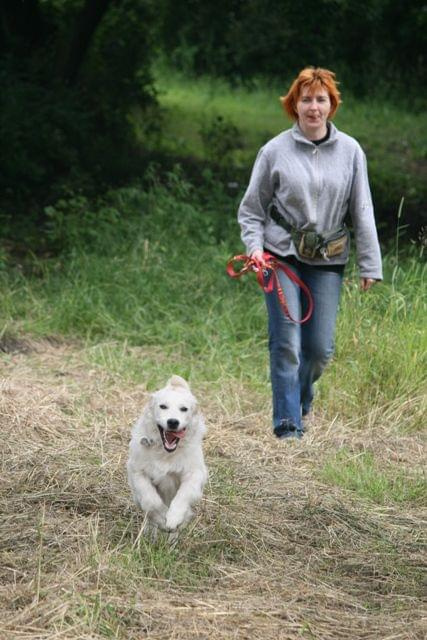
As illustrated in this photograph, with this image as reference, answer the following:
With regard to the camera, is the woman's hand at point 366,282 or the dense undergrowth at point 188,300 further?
the dense undergrowth at point 188,300

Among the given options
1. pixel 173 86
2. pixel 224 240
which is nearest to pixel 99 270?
pixel 224 240

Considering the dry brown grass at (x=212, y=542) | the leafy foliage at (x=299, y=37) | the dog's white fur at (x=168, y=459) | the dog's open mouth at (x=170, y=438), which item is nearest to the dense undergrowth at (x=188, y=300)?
the dry brown grass at (x=212, y=542)

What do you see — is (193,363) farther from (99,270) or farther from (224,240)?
(224,240)

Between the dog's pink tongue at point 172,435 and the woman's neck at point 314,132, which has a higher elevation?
the woman's neck at point 314,132

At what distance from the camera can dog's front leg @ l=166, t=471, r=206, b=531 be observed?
4912 millimetres

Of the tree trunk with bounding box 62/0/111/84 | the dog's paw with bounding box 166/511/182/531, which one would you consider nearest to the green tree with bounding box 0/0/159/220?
the tree trunk with bounding box 62/0/111/84

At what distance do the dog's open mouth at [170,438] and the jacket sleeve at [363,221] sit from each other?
1928 millimetres

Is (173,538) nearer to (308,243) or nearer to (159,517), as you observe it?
(159,517)

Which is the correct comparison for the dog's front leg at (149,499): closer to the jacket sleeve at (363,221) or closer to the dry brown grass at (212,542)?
the dry brown grass at (212,542)

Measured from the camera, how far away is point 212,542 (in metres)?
5.11

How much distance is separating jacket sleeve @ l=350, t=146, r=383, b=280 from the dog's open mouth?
6.33ft

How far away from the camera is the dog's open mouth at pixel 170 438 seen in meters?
4.99

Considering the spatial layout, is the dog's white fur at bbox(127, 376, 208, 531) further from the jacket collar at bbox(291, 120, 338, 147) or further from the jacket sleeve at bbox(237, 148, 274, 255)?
the jacket collar at bbox(291, 120, 338, 147)

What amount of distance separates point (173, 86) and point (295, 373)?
54.7ft
